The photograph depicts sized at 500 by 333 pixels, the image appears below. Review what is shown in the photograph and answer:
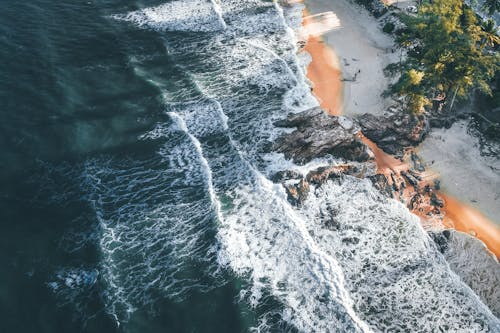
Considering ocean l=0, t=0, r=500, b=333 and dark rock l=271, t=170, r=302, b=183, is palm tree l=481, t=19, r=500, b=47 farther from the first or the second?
dark rock l=271, t=170, r=302, b=183

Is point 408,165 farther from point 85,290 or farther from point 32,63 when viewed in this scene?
point 32,63

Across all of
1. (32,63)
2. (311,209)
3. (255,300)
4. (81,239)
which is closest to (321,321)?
(255,300)

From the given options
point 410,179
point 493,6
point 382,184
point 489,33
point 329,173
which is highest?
point 489,33

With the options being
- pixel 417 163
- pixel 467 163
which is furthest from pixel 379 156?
pixel 467 163

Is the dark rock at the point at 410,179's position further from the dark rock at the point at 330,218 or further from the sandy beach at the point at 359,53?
the sandy beach at the point at 359,53

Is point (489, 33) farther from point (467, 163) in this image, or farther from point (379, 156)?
point (379, 156)

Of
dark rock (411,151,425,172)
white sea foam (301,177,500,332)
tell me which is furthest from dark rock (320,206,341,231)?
dark rock (411,151,425,172)
